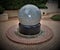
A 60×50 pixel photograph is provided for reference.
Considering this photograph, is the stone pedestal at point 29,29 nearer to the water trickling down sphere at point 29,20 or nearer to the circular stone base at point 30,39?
the water trickling down sphere at point 29,20

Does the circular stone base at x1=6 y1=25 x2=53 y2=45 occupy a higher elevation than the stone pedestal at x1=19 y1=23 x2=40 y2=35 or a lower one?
lower

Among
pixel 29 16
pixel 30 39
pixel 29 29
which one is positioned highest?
pixel 29 16

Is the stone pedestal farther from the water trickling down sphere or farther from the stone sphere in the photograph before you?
the stone sphere

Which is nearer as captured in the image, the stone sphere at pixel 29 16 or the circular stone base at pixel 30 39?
the circular stone base at pixel 30 39

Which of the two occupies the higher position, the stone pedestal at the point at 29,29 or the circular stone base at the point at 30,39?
the stone pedestal at the point at 29,29

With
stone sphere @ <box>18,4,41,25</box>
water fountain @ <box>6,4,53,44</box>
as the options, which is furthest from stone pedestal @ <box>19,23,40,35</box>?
stone sphere @ <box>18,4,41,25</box>

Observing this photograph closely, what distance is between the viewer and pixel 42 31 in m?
6.04

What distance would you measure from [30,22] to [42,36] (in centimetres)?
68

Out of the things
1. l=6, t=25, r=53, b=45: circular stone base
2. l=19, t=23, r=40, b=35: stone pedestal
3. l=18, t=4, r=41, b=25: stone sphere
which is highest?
l=18, t=4, r=41, b=25: stone sphere

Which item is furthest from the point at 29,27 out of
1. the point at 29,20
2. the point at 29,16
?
the point at 29,16

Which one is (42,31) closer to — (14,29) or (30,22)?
(30,22)

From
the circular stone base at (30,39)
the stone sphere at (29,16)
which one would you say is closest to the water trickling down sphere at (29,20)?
the stone sphere at (29,16)

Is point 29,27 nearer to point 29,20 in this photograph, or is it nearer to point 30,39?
point 29,20

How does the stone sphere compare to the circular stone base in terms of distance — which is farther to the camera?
the stone sphere
